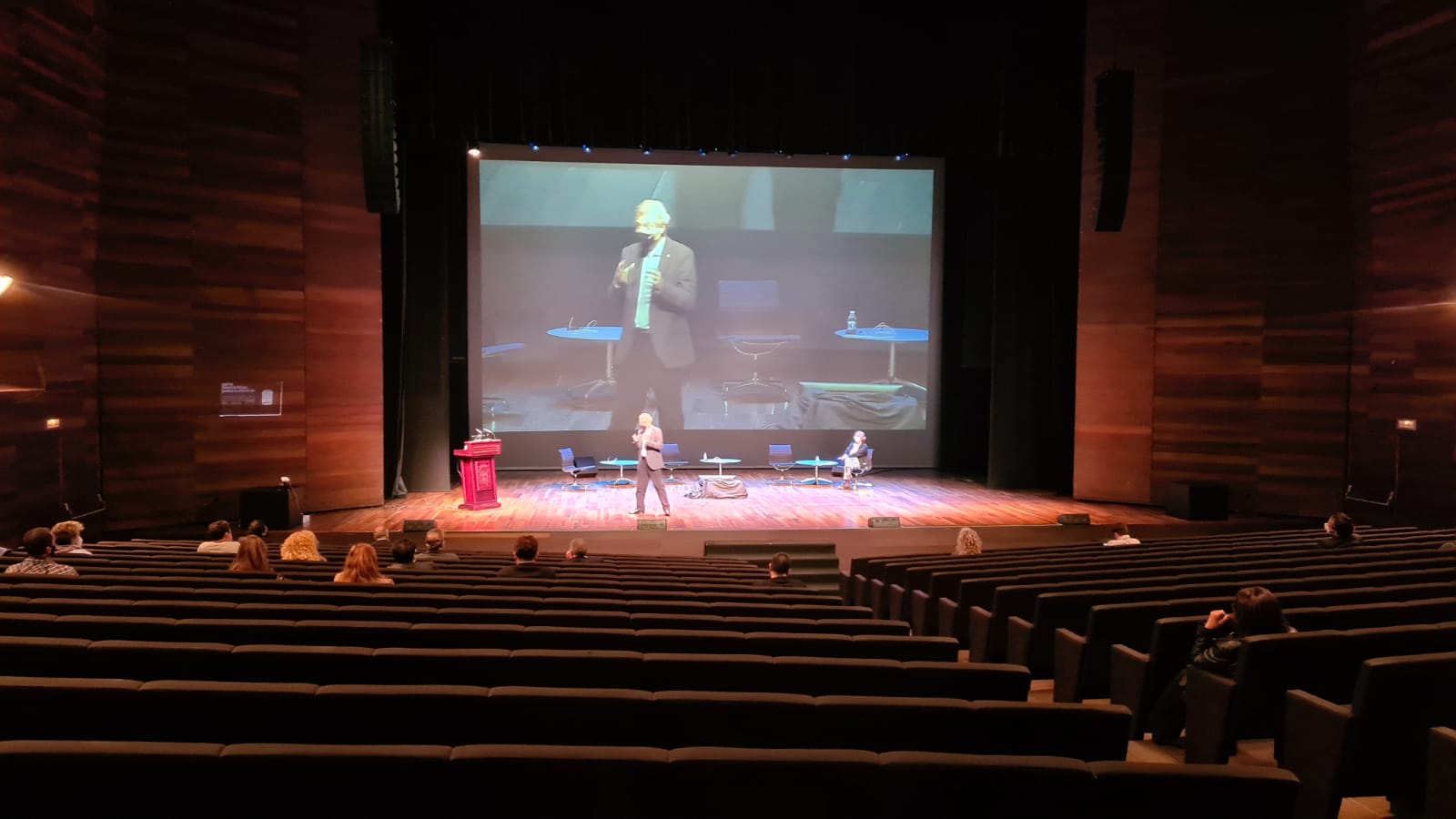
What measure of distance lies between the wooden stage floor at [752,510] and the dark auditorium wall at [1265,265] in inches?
54.9

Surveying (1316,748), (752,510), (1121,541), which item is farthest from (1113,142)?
(1316,748)

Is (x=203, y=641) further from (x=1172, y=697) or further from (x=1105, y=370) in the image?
(x=1105, y=370)

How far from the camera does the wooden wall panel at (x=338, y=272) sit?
39.2 ft

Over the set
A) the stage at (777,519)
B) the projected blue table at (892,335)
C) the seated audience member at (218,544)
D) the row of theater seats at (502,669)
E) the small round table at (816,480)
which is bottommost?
the stage at (777,519)

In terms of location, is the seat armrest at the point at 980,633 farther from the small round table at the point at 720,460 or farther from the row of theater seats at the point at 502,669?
the small round table at the point at 720,460

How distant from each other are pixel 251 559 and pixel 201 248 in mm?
7647

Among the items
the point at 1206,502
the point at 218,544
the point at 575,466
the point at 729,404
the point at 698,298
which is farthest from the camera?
the point at 729,404

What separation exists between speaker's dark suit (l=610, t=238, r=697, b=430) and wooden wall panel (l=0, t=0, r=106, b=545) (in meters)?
7.38

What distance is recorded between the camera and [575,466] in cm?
1455

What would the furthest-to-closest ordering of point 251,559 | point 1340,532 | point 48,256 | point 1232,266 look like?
point 1232,266 < point 48,256 < point 1340,532 < point 251,559

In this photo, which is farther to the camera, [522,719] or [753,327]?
[753,327]

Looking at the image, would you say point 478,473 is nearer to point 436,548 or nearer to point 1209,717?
point 436,548

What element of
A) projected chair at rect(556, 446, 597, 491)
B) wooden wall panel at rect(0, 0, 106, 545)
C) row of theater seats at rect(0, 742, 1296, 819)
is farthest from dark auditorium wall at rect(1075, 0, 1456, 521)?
wooden wall panel at rect(0, 0, 106, 545)

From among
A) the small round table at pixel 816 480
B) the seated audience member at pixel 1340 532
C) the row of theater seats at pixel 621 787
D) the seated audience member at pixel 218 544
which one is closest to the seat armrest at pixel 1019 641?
the row of theater seats at pixel 621 787
